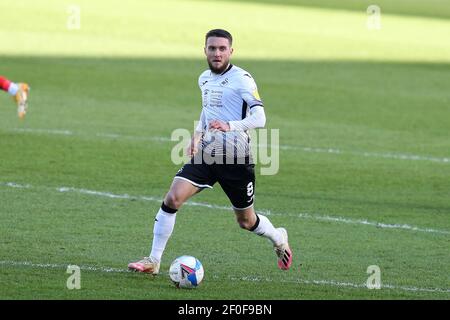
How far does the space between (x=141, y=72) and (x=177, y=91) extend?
7.31 ft

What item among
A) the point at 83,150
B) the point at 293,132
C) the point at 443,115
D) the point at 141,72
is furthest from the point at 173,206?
the point at 141,72

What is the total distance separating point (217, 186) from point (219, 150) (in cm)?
502

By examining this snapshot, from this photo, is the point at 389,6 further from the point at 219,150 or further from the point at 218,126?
the point at 218,126

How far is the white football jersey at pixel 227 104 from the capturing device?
34.5ft

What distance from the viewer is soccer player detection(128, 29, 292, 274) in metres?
10.5

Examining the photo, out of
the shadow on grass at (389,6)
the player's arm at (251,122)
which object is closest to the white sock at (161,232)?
the player's arm at (251,122)

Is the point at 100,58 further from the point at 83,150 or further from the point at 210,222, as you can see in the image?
the point at 210,222

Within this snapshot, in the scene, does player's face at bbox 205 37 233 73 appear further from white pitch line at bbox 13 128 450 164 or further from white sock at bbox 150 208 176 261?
white pitch line at bbox 13 128 450 164

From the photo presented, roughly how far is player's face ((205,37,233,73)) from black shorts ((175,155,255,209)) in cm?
94

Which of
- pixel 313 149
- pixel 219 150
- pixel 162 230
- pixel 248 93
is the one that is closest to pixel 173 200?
pixel 162 230

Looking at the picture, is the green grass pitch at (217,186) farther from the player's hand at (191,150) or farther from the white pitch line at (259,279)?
the player's hand at (191,150)

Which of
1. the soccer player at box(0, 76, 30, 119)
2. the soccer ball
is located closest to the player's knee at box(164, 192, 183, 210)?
the soccer ball

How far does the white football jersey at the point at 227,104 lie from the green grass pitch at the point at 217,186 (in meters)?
1.21

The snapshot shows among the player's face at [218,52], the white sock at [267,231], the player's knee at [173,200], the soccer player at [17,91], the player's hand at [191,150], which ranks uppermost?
the player's face at [218,52]
